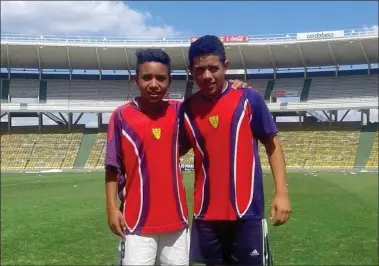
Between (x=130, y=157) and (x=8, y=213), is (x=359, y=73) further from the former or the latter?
(x=130, y=157)

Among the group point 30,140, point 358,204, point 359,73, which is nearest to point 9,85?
point 30,140

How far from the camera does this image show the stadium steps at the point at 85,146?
3547cm

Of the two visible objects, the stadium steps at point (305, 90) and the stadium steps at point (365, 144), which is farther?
the stadium steps at point (305, 90)

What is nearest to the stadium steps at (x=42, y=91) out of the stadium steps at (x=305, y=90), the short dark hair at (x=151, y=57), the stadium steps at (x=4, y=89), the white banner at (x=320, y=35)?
the stadium steps at (x=4, y=89)

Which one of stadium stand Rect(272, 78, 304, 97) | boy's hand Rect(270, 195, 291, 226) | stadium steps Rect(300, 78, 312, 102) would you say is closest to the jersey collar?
boy's hand Rect(270, 195, 291, 226)

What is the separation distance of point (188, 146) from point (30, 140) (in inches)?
1449

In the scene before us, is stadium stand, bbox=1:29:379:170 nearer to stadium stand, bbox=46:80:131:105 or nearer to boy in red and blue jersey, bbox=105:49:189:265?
stadium stand, bbox=46:80:131:105

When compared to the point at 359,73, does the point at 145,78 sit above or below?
below

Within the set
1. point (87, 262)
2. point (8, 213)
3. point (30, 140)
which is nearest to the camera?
point (87, 262)

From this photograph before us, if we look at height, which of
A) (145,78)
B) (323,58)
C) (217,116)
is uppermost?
(323,58)

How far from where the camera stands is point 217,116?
9.88ft

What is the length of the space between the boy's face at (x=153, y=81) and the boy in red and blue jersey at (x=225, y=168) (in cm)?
20

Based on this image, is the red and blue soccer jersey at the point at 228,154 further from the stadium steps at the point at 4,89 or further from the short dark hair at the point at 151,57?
the stadium steps at the point at 4,89

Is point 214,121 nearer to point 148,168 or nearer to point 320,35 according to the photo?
point 148,168
